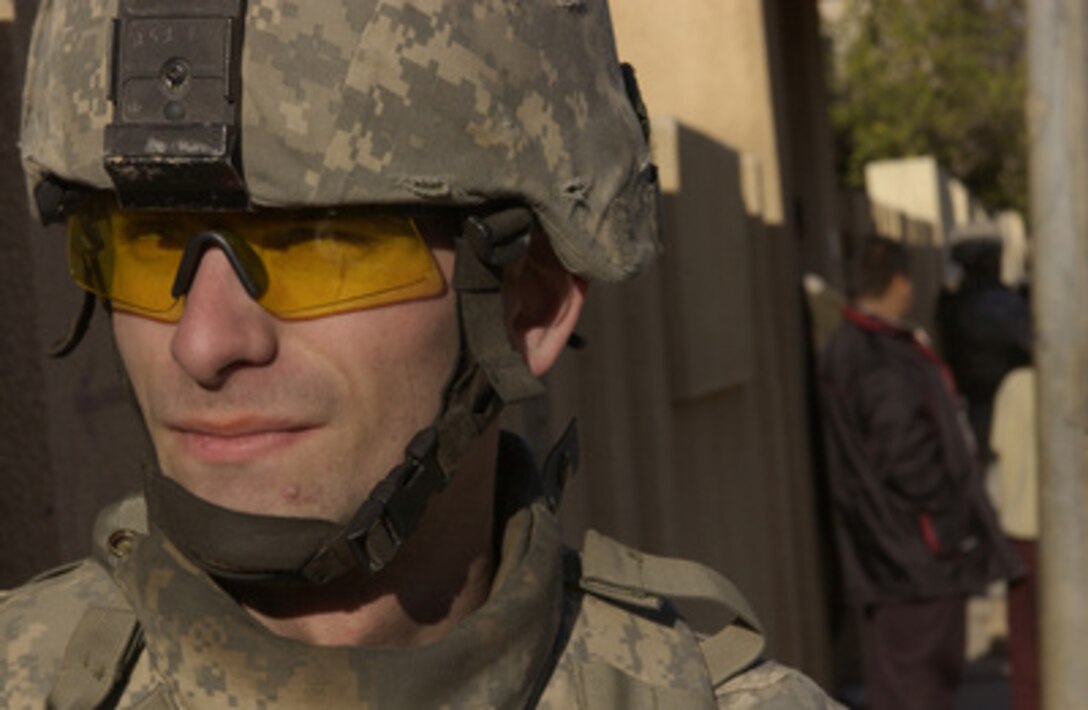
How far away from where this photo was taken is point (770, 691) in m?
2.13

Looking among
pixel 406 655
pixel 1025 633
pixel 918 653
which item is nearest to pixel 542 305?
pixel 406 655

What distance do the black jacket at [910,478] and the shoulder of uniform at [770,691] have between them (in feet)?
15.9

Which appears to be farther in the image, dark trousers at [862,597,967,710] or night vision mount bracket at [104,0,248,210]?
dark trousers at [862,597,967,710]

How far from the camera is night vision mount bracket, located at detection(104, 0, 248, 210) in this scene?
183 centimetres

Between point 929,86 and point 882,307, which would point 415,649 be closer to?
point 882,307

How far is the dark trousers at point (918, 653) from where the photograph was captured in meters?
7.02

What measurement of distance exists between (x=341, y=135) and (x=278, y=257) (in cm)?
11

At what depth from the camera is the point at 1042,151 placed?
20.6 feet

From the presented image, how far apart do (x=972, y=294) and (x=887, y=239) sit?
10.7ft

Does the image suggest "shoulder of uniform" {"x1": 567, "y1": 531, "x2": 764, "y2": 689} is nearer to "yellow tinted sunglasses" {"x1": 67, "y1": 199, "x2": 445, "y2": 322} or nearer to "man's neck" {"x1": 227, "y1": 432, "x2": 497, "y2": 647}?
"man's neck" {"x1": 227, "y1": 432, "x2": 497, "y2": 647}

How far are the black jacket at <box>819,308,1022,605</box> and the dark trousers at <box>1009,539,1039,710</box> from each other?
0.26 m

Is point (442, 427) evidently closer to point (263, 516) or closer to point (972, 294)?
point (263, 516)

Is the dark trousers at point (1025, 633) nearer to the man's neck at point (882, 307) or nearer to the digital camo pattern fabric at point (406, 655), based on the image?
the man's neck at point (882, 307)

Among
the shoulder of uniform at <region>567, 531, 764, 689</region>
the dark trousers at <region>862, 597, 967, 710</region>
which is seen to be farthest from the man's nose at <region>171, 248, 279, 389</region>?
the dark trousers at <region>862, 597, 967, 710</region>
